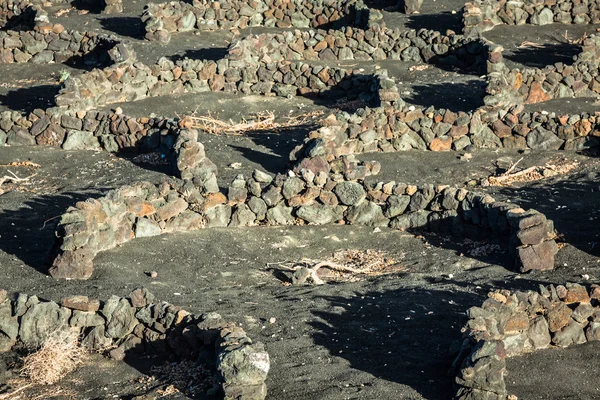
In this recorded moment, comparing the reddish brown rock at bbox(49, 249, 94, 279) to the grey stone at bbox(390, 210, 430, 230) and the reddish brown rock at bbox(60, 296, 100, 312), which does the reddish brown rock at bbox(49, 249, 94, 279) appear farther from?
the grey stone at bbox(390, 210, 430, 230)

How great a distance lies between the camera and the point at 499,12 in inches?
1185

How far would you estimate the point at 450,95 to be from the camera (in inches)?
971

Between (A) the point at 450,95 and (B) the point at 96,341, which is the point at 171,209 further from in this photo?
(A) the point at 450,95

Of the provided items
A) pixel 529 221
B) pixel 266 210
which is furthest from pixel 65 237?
pixel 529 221

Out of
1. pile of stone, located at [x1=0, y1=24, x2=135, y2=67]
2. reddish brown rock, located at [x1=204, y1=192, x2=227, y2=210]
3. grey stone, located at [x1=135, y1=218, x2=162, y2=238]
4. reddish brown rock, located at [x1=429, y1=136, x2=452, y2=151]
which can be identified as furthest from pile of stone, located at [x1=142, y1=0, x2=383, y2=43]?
grey stone, located at [x1=135, y1=218, x2=162, y2=238]

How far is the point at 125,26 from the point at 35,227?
14956 mm

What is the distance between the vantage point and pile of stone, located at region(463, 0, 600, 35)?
29797mm

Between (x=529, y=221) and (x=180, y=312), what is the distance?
5044 millimetres

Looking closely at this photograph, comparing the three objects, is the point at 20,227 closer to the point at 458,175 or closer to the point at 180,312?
the point at 180,312

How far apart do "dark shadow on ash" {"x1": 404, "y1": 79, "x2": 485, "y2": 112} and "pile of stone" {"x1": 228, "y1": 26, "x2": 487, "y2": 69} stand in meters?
1.88

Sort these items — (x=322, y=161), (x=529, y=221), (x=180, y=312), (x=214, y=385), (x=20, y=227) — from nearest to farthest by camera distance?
(x=214, y=385)
(x=180, y=312)
(x=529, y=221)
(x=20, y=227)
(x=322, y=161)

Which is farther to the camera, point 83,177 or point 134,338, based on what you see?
point 83,177

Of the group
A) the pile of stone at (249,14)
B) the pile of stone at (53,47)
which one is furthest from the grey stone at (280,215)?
the pile of stone at (249,14)

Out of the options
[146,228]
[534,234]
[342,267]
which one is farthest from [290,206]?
[534,234]
